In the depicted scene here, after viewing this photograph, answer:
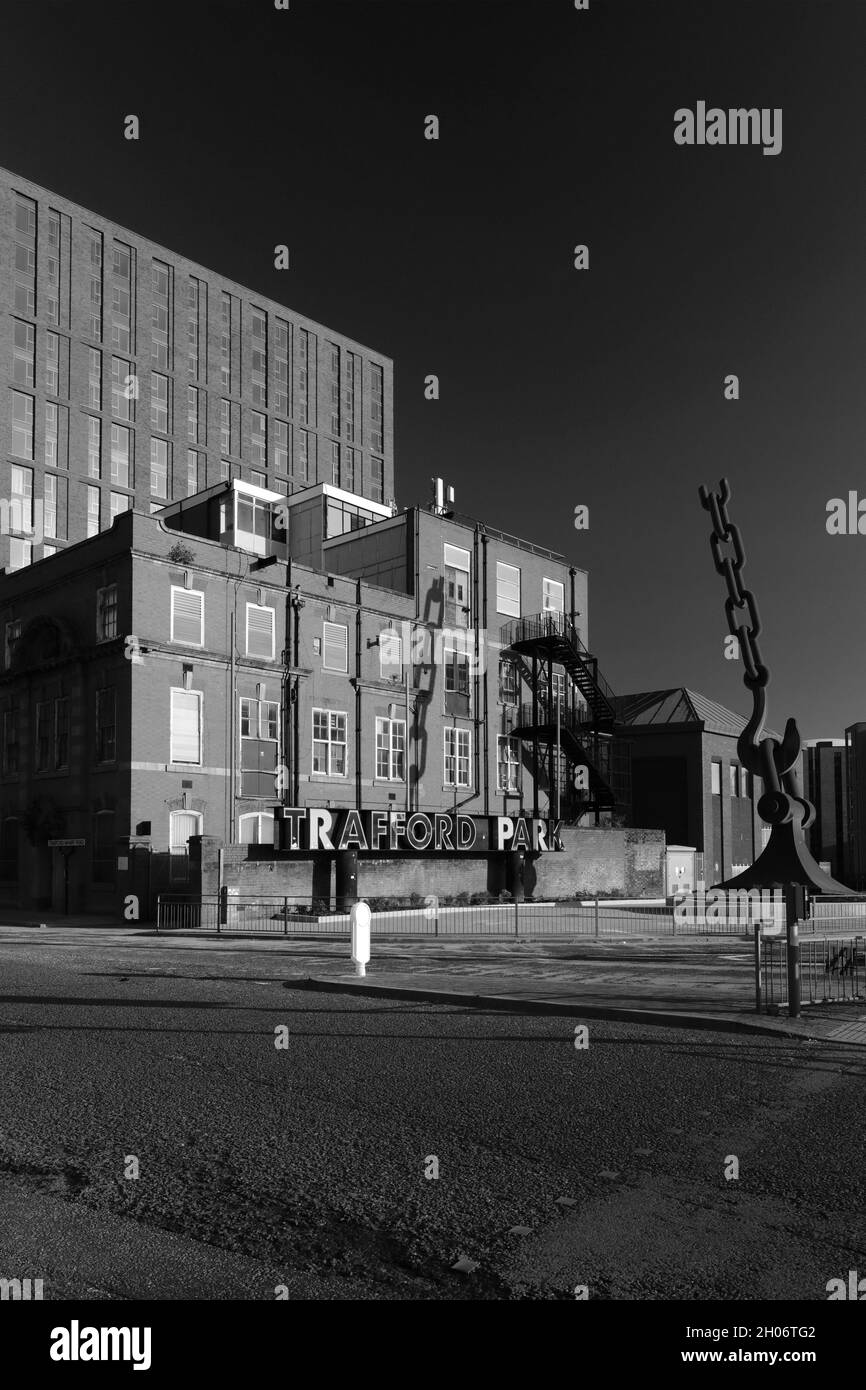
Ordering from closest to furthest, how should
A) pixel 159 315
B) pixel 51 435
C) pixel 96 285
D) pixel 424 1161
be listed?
pixel 424 1161, pixel 51 435, pixel 96 285, pixel 159 315

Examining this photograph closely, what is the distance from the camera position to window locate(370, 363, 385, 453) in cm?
8281

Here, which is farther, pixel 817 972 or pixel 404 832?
pixel 404 832

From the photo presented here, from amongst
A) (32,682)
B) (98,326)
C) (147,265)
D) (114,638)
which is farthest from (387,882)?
(147,265)

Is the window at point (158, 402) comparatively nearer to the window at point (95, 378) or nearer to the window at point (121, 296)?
the window at point (121, 296)

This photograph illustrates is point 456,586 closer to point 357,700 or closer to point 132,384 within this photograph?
point 357,700

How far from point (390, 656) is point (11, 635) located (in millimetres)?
15109

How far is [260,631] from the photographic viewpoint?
42.1 meters

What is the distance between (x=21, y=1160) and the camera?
23.5 ft

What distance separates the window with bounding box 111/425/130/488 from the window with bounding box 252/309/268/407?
1074 cm

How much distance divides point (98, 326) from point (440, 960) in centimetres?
5435

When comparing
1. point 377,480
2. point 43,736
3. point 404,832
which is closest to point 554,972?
point 404,832

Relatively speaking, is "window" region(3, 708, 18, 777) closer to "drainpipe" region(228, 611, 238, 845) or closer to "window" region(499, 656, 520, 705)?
"drainpipe" region(228, 611, 238, 845)

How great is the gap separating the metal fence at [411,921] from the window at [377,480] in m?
50.9

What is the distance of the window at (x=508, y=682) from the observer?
169 feet
